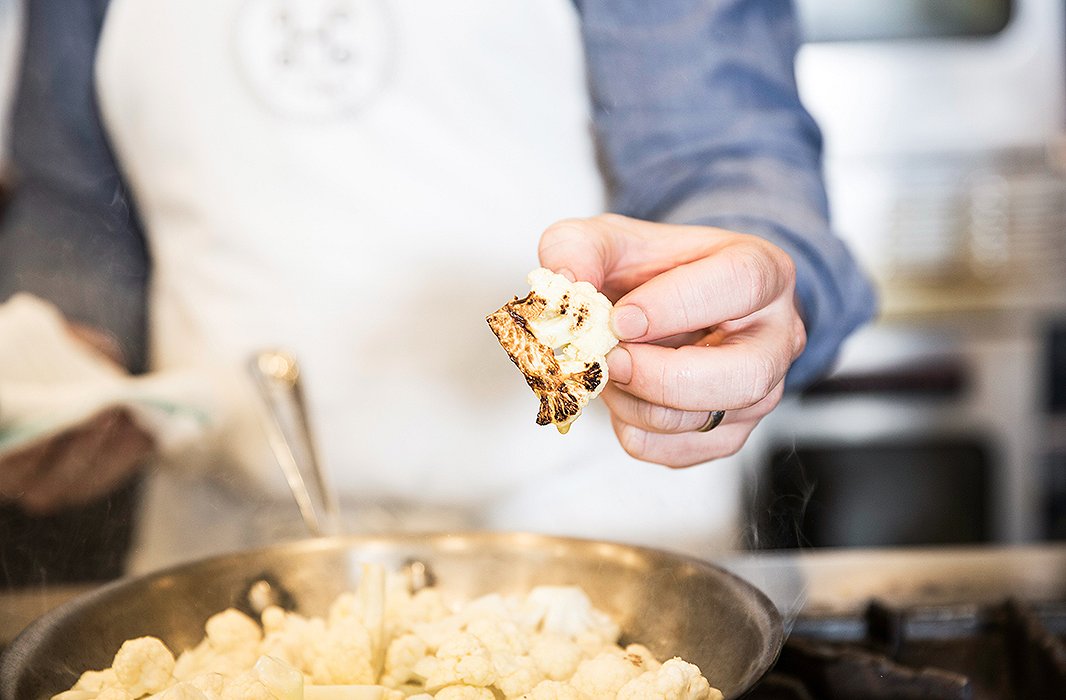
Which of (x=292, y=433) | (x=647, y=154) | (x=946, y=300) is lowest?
(x=946, y=300)

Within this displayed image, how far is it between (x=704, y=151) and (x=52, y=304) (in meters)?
0.65

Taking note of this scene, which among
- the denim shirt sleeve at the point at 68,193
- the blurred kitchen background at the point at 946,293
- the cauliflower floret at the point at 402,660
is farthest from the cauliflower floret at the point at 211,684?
the blurred kitchen background at the point at 946,293

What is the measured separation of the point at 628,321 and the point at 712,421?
0.47ft

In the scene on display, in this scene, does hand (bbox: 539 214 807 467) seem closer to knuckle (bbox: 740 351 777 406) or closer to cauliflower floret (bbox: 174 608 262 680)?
knuckle (bbox: 740 351 777 406)

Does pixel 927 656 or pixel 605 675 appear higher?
pixel 605 675

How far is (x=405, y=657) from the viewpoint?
607 millimetres

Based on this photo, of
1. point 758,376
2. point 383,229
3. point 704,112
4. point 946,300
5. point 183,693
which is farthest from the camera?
point 946,300

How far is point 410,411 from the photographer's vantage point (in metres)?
0.97

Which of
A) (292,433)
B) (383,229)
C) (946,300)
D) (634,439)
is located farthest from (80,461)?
(946,300)

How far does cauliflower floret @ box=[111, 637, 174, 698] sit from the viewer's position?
22.1 inches

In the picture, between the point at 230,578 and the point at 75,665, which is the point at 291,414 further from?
the point at 75,665

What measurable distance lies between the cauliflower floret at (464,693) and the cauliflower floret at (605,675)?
0.18 ft

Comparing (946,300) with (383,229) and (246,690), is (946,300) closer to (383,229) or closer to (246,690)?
(383,229)

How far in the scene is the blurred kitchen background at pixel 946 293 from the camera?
1524 millimetres
